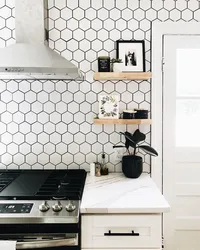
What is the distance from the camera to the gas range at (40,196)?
1.64 m

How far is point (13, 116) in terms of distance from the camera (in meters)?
2.49

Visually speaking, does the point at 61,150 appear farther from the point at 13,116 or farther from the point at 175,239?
the point at 175,239

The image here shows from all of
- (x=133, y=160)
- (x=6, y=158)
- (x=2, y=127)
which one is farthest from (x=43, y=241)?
(x=2, y=127)

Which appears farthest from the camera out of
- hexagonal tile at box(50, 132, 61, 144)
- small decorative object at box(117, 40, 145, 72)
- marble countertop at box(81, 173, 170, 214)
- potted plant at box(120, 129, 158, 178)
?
hexagonal tile at box(50, 132, 61, 144)

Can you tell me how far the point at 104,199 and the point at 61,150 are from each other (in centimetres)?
76

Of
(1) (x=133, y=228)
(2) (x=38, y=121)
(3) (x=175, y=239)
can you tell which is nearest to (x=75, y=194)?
(1) (x=133, y=228)

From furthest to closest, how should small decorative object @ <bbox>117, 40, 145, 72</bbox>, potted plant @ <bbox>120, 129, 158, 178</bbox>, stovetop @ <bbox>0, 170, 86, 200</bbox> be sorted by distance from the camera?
small decorative object @ <bbox>117, 40, 145, 72</bbox> < potted plant @ <bbox>120, 129, 158, 178</bbox> < stovetop @ <bbox>0, 170, 86, 200</bbox>

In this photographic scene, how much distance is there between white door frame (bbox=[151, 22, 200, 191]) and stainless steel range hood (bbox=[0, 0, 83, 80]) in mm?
687

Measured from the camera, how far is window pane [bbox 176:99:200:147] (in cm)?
249

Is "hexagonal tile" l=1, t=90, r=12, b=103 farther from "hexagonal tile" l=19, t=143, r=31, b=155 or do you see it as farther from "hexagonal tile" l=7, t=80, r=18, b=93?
"hexagonal tile" l=19, t=143, r=31, b=155

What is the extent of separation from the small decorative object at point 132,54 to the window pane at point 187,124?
0.43 m

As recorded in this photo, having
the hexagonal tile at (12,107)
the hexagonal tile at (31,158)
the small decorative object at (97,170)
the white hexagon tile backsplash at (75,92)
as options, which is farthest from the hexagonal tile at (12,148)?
the small decorative object at (97,170)

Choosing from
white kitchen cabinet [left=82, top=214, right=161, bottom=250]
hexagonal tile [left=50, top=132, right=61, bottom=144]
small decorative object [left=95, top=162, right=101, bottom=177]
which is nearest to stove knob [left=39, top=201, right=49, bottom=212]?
white kitchen cabinet [left=82, top=214, right=161, bottom=250]

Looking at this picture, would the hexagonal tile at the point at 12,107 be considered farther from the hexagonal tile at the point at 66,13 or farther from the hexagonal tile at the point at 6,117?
the hexagonal tile at the point at 66,13
